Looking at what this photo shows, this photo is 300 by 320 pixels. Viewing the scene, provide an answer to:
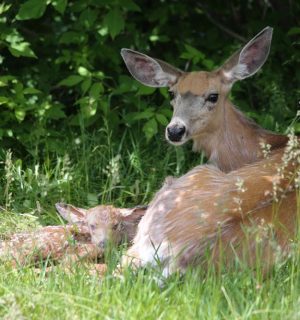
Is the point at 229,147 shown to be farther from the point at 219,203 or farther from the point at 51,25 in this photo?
the point at 51,25

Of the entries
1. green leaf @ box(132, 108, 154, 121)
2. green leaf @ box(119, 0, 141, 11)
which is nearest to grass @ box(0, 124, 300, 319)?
green leaf @ box(132, 108, 154, 121)

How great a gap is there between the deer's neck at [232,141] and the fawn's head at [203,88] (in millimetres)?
53

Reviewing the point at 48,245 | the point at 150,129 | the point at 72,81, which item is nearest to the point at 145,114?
the point at 150,129

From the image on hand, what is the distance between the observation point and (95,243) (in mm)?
5652

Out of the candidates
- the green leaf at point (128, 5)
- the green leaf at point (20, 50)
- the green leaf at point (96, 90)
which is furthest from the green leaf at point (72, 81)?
the green leaf at point (128, 5)

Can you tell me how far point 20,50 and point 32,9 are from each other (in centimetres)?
34

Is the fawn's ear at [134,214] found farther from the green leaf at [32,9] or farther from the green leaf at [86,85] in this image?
the green leaf at [32,9]

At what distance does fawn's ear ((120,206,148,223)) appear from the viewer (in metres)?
6.02

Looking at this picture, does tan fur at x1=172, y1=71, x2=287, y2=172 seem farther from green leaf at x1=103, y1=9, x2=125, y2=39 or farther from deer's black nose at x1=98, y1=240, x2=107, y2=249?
deer's black nose at x1=98, y1=240, x2=107, y2=249

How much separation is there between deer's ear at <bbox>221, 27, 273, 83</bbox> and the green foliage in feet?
2.43

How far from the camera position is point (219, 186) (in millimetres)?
5176

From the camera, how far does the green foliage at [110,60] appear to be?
710cm

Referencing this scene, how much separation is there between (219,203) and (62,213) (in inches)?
61.9

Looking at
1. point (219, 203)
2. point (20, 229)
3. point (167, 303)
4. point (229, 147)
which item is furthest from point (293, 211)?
point (20, 229)
